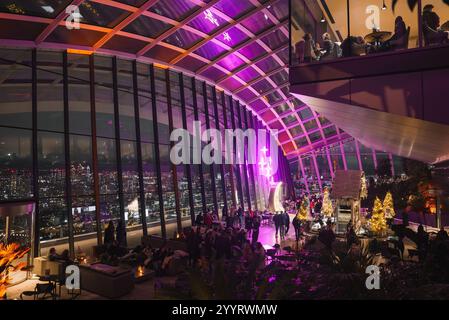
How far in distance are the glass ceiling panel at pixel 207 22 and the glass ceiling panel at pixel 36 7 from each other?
5906 millimetres

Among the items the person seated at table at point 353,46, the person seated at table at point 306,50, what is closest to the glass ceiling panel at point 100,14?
the person seated at table at point 306,50

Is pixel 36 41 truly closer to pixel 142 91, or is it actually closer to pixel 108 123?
pixel 108 123

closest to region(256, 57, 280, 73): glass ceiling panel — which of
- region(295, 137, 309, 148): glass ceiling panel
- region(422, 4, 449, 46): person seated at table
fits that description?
region(295, 137, 309, 148): glass ceiling panel

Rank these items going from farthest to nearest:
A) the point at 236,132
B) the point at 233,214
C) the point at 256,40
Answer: the point at 236,132 → the point at 233,214 → the point at 256,40

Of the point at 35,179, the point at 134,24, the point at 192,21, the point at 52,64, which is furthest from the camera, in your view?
the point at 192,21

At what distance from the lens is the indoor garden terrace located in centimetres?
692

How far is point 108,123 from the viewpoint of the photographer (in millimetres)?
14789

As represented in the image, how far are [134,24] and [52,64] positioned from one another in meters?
3.77

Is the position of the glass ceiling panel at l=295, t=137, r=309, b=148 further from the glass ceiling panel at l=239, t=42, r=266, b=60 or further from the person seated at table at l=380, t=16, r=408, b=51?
the person seated at table at l=380, t=16, r=408, b=51

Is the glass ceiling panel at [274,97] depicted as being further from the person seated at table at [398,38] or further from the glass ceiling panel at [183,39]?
the person seated at table at [398,38]

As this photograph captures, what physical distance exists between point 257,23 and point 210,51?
9.98ft

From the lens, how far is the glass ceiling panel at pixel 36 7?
1129cm

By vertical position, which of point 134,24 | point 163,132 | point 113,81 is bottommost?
point 163,132

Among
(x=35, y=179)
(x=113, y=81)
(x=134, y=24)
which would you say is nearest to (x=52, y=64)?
(x=113, y=81)
